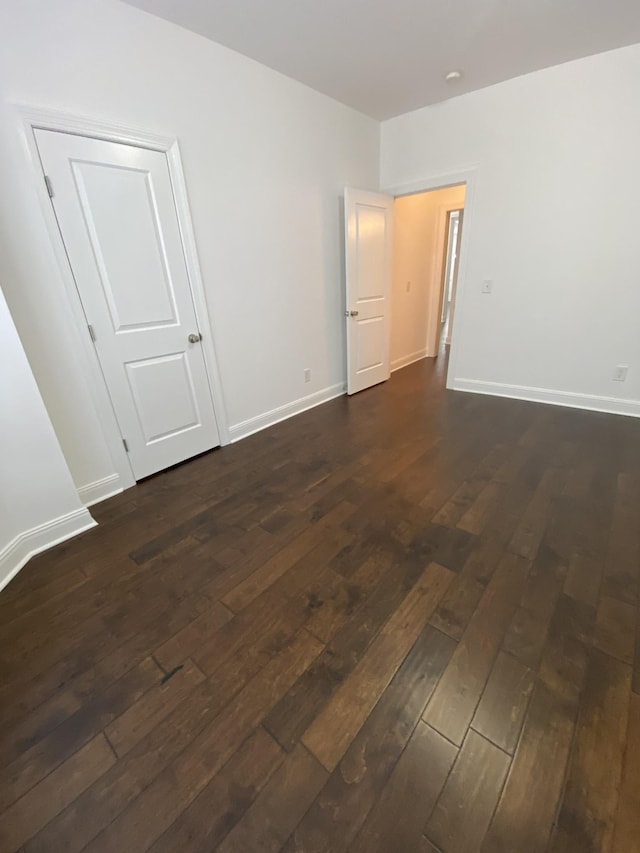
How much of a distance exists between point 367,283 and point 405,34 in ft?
5.86

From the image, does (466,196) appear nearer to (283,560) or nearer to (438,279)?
(438,279)

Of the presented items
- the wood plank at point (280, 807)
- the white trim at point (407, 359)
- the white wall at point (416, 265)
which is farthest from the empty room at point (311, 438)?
the white trim at point (407, 359)

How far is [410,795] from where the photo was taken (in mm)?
919

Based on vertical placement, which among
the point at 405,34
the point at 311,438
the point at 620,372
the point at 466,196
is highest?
the point at 405,34

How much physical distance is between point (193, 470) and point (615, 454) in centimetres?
298

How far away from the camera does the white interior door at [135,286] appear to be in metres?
1.89

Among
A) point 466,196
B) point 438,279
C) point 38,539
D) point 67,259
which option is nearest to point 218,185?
point 67,259

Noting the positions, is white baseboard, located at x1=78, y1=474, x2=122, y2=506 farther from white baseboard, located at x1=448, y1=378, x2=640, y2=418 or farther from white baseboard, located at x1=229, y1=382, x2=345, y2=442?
white baseboard, located at x1=448, y1=378, x2=640, y2=418

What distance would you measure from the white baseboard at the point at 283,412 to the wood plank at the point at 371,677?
1.95 metres

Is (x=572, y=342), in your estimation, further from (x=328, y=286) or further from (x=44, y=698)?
(x=44, y=698)

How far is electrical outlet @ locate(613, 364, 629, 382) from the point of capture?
3.00 meters

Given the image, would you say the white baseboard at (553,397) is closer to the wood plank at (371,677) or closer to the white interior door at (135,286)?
the wood plank at (371,677)

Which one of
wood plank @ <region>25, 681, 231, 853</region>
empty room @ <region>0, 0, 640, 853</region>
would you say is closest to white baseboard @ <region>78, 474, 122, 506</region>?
empty room @ <region>0, 0, 640, 853</region>

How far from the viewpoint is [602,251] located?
2879 millimetres
